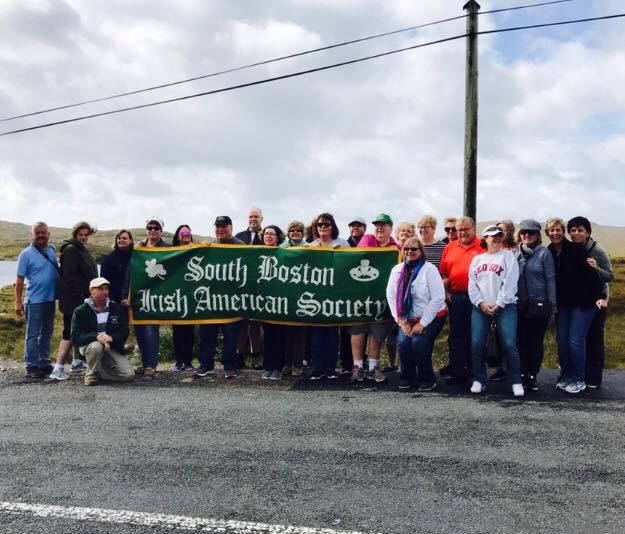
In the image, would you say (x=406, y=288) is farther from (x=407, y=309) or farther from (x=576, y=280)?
(x=576, y=280)

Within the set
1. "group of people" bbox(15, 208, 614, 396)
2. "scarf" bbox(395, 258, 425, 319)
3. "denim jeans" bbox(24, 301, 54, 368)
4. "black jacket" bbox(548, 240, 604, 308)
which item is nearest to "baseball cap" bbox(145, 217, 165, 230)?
"group of people" bbox(15, 208, 614, 396)

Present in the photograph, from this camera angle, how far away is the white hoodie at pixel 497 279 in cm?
643

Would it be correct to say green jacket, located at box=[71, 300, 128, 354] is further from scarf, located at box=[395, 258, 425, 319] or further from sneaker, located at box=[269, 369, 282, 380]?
scarf, located at box=[395, 258, 425, 319]

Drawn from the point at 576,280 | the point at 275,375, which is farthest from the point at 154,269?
the point at 576,280

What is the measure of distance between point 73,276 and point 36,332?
3.03ft

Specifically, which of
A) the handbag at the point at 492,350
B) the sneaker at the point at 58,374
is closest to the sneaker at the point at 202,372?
the sneaker at the point at 58,374

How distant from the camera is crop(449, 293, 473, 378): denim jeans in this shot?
6.94 meters

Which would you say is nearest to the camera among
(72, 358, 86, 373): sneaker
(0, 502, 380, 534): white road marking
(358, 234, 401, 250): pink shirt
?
(0, 502, 380, 534): white road marking

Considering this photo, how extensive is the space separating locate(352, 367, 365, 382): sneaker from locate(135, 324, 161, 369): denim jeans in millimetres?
2817

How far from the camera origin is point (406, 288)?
22.5ft

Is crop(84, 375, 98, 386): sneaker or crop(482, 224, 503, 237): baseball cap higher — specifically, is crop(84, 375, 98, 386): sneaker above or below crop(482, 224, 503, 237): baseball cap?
below

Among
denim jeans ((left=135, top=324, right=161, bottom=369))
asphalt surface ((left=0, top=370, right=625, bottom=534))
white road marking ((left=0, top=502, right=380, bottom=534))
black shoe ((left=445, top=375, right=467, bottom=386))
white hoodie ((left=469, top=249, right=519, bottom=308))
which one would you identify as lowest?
white road marking ((left=0, top=502, right=380, bottom=534))

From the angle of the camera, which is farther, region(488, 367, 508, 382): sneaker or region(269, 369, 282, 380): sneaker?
region(269, 369, 282, 380): sneaker

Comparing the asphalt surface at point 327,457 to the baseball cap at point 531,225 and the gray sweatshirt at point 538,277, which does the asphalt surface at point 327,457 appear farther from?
the baseball cap at point 531,225
